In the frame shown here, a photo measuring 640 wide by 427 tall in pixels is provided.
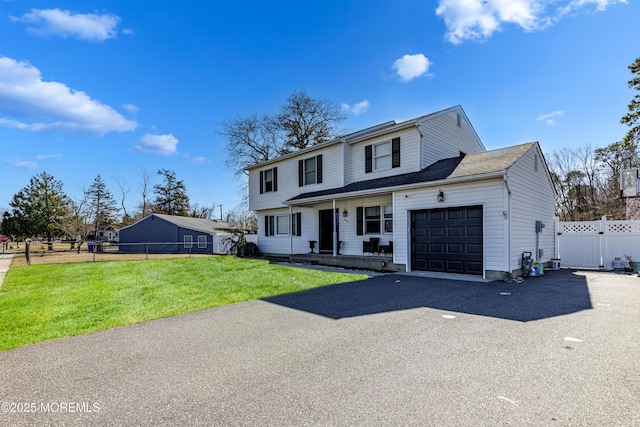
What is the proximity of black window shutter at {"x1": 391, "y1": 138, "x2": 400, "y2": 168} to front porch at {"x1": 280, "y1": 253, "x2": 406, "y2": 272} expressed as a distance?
373 cm

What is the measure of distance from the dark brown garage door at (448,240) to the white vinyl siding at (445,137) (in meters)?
2.82

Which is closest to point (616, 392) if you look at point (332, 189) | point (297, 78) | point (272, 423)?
point (272, 423)

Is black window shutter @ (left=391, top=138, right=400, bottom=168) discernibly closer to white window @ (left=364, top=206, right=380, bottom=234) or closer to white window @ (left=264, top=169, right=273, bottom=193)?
white window @ (left=364, top=206, right=380, bottom=234)

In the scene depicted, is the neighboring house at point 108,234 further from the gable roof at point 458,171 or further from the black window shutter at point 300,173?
the gable roof at point 458,171

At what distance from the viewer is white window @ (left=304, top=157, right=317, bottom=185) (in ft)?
51.3

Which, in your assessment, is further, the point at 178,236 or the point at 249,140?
the point at 249,140

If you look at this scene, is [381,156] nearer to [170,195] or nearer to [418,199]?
[418,199]

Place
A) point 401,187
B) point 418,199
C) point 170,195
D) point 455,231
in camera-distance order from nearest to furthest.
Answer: point 455,231
point 418,199
point 401,187
point 170,195

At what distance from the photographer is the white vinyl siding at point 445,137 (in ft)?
40.8

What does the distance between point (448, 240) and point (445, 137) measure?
17.9 feet

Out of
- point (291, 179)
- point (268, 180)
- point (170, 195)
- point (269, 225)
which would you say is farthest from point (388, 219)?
point (170, 195)

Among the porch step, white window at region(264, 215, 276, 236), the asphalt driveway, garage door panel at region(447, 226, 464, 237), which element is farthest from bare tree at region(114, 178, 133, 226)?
garage door panel at region(447, 226, 464, 237)

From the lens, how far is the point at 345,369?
3289mm

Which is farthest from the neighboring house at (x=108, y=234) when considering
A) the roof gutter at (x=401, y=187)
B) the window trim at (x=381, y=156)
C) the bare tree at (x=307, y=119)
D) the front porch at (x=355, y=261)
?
the window trim at (x=381, y=156)
